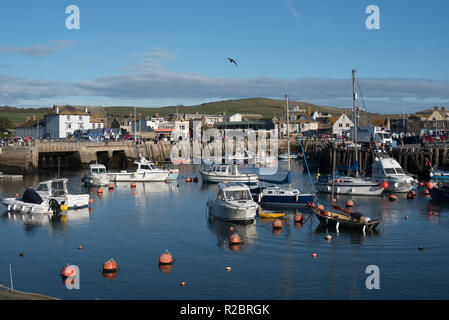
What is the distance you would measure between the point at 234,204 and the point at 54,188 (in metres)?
16.2

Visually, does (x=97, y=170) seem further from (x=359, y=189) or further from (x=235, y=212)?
(x=359, y=189)

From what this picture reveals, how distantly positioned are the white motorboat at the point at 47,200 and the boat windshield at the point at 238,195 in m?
13.5

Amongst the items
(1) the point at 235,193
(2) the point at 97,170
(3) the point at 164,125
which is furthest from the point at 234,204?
(3) the point at 164,125

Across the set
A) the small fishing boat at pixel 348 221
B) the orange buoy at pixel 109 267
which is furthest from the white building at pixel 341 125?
the orange buoy at pixel 109 267

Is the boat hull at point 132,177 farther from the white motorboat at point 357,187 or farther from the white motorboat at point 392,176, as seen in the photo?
the white motorboat at point 392,176

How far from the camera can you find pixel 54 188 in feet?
142

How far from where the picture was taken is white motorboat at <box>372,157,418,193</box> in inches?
2058

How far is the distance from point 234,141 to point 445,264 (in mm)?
87184

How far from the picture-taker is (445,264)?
27234 millimetres

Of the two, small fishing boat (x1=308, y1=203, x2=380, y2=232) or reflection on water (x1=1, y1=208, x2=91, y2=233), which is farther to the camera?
reflection on water (x1=1, y1=208, x2=91, y2=233)

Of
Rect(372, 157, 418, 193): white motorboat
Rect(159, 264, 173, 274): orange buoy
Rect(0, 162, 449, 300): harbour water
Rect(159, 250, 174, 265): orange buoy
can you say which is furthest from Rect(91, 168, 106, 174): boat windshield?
Rect(159, 264, 173, 274): orange buoy

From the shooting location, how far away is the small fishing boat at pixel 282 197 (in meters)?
42.3

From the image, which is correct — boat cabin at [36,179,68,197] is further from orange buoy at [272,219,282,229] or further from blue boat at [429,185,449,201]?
blue boat at [429,185,449,201]
